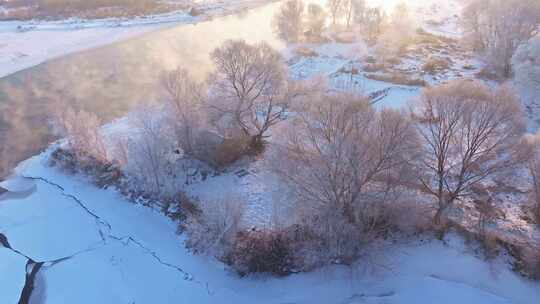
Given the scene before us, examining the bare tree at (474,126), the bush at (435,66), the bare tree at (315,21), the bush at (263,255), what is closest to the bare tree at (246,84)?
the bush at (263,255)

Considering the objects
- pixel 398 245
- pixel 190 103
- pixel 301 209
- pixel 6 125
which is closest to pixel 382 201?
pixel 398 245

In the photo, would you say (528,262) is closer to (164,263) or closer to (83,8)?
(164,263)

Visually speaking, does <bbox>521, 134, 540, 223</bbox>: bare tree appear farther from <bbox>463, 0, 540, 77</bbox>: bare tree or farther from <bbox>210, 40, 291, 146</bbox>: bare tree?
<bbox>463, 0, 540, 77</bbox>: bare tree

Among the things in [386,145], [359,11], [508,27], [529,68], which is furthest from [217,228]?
[359,11]

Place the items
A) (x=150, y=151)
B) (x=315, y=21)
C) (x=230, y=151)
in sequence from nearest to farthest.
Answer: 1. (x=150, y=151)
2. (x=230, y=151)
3. (x=315, y=21)

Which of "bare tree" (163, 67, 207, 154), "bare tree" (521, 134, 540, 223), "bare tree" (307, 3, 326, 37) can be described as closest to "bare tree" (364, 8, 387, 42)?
"bare tree" (307, 3, 326, 37)

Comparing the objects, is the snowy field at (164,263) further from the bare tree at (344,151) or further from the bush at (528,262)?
the bare tree at (344,151)
